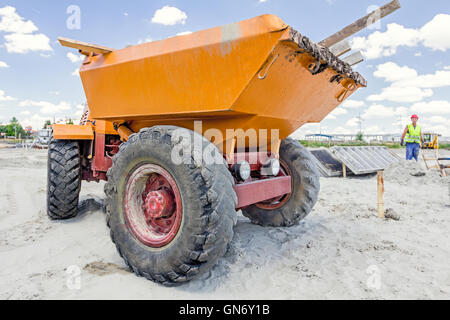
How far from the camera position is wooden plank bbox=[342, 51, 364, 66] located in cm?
321

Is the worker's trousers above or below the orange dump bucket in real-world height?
below

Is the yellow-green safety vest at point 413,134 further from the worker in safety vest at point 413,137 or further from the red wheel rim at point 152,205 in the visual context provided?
the red wheel rim at point 152,205

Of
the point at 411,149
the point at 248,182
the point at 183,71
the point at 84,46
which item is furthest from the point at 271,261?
the point at 411,149

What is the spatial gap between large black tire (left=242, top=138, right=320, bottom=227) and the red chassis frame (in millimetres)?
252

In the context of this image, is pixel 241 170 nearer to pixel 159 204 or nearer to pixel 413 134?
pixel 159 204

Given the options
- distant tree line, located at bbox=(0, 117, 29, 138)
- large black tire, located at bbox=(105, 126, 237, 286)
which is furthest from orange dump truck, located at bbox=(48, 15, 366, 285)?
distant tree line, located at bbox=(0, 117, 29, 138)

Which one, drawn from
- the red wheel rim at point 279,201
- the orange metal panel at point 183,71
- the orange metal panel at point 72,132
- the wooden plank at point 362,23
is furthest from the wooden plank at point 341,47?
the orange metal panel at point 72,132

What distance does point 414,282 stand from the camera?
2.50 metres

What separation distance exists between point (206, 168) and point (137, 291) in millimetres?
1106

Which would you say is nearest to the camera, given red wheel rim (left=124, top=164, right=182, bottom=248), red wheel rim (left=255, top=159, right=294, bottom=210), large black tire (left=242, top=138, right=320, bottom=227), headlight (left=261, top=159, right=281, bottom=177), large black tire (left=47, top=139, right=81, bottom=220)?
red wheel rim (left=124, top=164, right=182, bottom=248)

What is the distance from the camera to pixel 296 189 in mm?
3789

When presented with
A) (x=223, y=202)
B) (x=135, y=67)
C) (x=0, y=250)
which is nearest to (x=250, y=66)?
(x=223, y=202)

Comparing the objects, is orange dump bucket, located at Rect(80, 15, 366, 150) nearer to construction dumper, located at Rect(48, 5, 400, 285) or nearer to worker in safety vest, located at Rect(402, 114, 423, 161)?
construction dumper, located at Rect(48, 5, 400, 285)

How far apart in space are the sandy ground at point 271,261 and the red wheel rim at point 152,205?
0.38m
